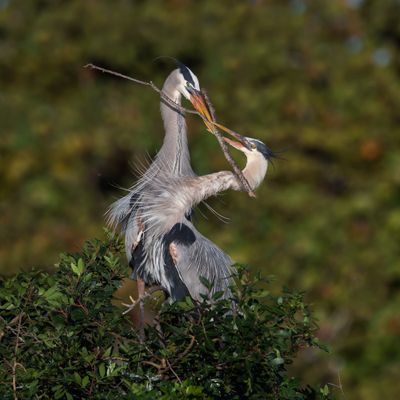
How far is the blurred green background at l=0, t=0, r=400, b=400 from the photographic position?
14.6 meters

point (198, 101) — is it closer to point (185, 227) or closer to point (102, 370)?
point (185, 227)

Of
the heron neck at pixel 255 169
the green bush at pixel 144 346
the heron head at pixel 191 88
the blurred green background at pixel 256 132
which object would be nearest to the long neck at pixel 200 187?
the heron neck at pixel 255 169

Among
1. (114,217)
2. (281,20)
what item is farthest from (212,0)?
(114,217)

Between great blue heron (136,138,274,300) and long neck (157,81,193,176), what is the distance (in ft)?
1.25

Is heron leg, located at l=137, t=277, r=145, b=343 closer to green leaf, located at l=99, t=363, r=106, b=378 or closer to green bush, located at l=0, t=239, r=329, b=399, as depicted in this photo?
green bush, located at l=0, t=239, r=329, b=399


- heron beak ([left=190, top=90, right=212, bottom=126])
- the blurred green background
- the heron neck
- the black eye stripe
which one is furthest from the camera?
the blurred green background

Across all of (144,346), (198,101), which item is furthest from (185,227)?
(144,346)

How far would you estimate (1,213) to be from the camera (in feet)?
51.7

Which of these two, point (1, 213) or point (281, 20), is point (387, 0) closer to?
point (281, 20)

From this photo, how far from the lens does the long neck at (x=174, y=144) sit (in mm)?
6488

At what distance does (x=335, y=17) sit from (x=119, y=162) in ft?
17.8

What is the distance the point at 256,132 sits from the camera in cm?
1586

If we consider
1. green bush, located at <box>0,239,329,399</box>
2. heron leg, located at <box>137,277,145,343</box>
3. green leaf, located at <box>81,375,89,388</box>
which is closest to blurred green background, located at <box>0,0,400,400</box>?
heron leg, located at <box>137,277,145,343</box>

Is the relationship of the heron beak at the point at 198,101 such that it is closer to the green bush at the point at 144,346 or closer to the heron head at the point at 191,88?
the heron head at the point at 191,88
